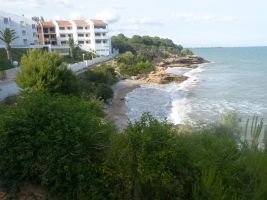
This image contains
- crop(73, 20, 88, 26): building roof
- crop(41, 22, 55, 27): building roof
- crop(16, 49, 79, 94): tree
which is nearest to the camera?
crop(16, 49, 79, 94): tree

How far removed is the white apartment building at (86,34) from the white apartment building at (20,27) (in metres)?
12.5

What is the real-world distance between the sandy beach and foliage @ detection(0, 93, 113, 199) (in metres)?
9.71

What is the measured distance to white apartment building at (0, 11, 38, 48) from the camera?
6611 centimetres

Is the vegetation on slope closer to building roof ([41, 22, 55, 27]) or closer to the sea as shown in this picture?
the sea

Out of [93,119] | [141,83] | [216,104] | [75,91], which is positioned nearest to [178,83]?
[141,83]

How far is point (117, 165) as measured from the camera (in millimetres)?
11805

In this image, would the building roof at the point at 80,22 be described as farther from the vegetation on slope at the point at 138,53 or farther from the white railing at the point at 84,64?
the white railing at the point at 84,64

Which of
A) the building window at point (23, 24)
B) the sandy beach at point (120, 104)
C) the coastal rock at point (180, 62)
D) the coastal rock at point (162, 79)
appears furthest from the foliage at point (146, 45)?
the sandy beach at point (120, 104)

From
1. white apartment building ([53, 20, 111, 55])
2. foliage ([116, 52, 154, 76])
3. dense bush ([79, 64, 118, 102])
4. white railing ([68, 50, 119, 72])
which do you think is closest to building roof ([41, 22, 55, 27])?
white apartment building ([53, 20, 111, 55])

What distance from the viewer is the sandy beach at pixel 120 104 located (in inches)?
1251

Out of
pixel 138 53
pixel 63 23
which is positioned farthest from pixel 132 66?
pixel 63 23

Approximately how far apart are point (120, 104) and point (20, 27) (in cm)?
4120

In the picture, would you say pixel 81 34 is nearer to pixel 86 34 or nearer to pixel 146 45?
pixel 86 34

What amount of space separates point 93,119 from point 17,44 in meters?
60.5
